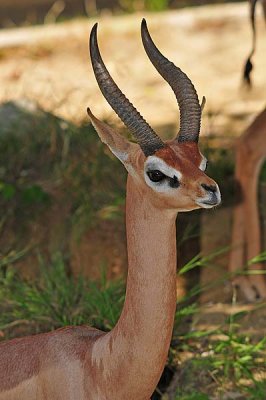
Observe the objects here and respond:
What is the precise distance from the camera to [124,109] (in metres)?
3.04

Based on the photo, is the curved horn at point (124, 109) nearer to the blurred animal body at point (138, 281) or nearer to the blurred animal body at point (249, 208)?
the blurred animal body at point (138, 281)

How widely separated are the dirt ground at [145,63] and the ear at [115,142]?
136 inches

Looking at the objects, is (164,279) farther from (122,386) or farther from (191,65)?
(191,65)

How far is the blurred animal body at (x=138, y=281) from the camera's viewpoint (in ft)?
9.69

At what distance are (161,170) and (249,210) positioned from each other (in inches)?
95.5

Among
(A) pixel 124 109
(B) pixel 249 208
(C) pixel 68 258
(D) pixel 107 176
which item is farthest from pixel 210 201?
(D) pixel 107 176

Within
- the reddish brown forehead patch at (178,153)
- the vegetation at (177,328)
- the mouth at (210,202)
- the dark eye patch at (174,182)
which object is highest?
the reddish brown forehead patch at (178,153)

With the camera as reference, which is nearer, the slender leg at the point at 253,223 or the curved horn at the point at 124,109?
the curved horn at the point at 124,109

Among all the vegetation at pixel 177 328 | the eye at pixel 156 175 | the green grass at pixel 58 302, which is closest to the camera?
the eye at pixel 156 175

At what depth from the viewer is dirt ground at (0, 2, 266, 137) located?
23.5 feet

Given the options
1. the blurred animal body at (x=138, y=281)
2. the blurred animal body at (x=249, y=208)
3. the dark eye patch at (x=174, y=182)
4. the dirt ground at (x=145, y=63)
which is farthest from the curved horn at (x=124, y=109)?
the dirt ground at (x=145, y=63)

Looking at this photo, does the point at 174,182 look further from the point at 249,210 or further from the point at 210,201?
the point at 249,210

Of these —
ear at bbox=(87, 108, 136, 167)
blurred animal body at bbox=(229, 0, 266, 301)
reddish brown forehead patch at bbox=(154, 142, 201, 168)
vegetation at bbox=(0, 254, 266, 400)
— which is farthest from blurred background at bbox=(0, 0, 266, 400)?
reddish brown forehead patch at bbox=(154, 142, 201, 168)

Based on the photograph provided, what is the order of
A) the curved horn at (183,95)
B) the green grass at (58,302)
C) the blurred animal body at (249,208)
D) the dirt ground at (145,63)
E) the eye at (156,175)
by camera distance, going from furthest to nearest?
the dirt ground at (145,63) < the blurred animal body at (249,208) < the green grass at (58,302) < the curved horn at (183,95) < the eye at (156,175)
